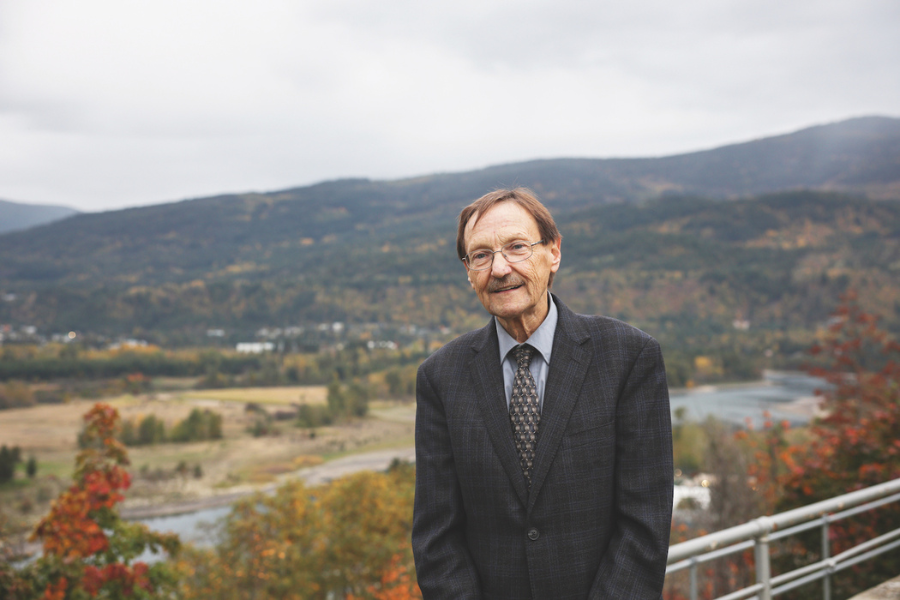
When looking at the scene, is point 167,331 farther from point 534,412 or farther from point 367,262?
point 534,412

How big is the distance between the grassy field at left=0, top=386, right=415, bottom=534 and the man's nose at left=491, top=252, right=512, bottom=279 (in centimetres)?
6413

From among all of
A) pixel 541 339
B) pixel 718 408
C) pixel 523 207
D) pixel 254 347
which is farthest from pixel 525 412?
pixel 254 347

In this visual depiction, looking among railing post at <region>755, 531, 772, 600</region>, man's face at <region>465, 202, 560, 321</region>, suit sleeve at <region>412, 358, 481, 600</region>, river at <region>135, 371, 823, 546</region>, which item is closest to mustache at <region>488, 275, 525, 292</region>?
man's face at <region>465, 202, 560, 321</region>

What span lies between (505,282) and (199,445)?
78538 mm

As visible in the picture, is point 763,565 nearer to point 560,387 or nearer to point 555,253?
point 560,387

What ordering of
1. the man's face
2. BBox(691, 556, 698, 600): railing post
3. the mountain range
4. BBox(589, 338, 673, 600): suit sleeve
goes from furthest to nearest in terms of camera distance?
the mountain range, BBox(691, 556, 698, 600): railing post, the man's face, BBox(589, 338, 673, 600): suit sleeve

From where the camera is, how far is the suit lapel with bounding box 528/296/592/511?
175 cm

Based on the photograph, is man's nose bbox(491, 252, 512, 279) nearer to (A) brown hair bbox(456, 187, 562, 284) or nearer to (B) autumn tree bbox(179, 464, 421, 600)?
(A) brown hair bbox(456, 187, 562, 284)

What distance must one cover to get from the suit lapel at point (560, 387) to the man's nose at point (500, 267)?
25 cm

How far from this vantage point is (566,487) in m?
1.75

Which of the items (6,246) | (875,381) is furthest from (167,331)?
(875,381)

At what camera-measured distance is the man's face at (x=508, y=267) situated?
A: 184 cm

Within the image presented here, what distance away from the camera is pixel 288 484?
2183cm

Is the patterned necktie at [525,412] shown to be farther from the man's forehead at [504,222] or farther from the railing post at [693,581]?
the railing post at [693,581]
